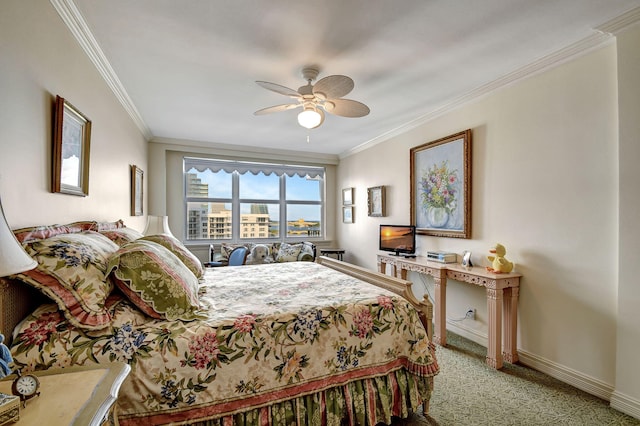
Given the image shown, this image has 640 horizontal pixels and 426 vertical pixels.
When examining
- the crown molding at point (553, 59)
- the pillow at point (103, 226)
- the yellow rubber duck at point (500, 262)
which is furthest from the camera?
the yellow rubber duck at point (500, 262)

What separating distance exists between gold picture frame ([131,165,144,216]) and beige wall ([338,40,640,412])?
3675 mm

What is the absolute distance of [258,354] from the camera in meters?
1.44

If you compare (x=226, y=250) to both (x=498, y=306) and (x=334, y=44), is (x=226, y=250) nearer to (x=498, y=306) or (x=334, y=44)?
(x=334, y=44)

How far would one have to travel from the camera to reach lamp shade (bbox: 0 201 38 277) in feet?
2.44

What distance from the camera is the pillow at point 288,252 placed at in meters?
4.98

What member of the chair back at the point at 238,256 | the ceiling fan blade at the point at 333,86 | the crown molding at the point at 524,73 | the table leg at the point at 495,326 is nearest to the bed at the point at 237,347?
the table leg at the point at 495,326

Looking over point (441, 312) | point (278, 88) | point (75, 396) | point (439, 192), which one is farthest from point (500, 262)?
point (75, 396)

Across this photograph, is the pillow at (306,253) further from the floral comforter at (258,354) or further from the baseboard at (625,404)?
the baseboard at (625,404)

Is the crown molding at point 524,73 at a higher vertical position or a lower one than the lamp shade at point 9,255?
higher

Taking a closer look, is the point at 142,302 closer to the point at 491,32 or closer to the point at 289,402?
the point at 289,402

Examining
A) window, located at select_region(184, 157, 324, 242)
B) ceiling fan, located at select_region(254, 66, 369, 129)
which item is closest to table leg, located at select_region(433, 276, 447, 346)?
ceiling fan, located at select_region(254, 66, 369, 129)

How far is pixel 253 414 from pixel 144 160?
398 centimetres

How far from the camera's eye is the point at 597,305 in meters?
2.12

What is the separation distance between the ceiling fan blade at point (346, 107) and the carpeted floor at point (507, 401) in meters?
2.28
